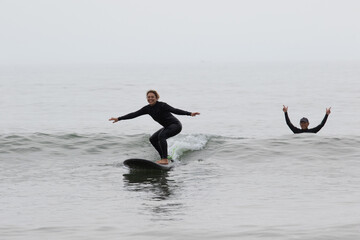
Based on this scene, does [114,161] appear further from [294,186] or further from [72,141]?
[294,186]

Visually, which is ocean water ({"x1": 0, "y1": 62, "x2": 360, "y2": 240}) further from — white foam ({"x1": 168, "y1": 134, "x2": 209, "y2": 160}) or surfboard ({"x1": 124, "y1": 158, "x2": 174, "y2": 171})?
surfboard ({"x1": 124, "y1": 158, "x2": 174, "y2": 171})

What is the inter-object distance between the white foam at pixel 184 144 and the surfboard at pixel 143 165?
2401 millimetres

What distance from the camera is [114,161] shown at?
55.3 feet

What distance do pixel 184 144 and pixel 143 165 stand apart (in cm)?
458

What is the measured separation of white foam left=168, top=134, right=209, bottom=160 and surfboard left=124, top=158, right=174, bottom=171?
7.88 feet

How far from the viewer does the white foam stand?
17.9 metres

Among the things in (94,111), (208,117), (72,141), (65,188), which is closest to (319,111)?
(208,117)

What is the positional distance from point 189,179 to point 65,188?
9.77 ft

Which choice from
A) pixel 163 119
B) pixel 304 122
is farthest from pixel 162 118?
pixel 304 122

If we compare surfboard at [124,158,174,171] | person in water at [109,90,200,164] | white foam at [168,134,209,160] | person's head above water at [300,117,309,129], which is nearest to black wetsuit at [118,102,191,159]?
person in water at [109,90,200,164]

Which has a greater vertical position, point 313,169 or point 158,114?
point 158,114

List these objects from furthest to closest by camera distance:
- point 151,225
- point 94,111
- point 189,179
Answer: point 94,111, point 189,179, point 151,225

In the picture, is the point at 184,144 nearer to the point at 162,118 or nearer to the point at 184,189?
the point at 162,118

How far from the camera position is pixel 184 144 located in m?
18.9
